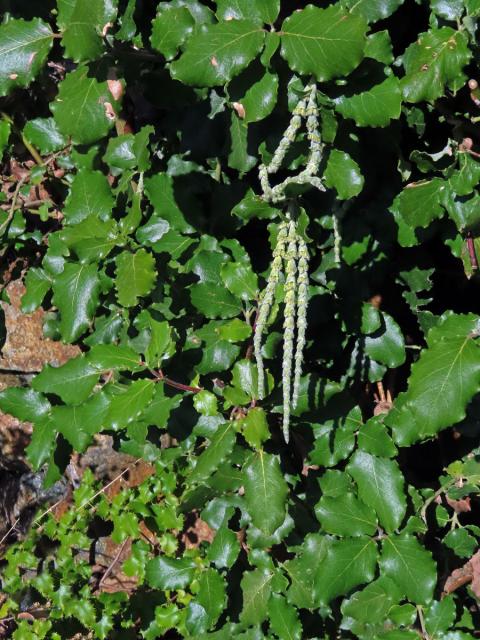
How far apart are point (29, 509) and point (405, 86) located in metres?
2.75

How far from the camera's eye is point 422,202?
5.08 ft

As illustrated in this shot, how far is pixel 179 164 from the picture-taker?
69.1 inches

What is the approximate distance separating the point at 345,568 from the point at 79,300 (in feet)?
2.62

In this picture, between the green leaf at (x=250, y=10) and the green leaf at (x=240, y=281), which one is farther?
the green leaf at (x=240, y=281)

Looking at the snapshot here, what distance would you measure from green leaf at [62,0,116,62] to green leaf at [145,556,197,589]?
140 centimetres

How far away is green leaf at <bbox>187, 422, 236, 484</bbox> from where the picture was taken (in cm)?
154

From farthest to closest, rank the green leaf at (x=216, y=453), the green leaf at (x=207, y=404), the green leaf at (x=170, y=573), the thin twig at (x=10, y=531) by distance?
the thin twig at (x=10, y=531), the green leaf at (x=170, y=573), the green leaf at (x=207, y=404), the green leaf at (x=216, y=453)

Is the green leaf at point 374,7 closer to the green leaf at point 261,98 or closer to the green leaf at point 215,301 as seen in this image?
the green leaf at point 261,98

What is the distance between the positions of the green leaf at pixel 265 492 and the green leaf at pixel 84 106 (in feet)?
2.34

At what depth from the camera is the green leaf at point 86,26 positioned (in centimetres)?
134

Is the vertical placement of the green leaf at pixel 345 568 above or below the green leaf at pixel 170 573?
above

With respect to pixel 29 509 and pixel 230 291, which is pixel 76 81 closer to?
pixel 230 291

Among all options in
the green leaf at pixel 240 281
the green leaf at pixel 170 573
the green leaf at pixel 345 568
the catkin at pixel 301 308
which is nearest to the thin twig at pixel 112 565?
the green leaf at pixel 170 573

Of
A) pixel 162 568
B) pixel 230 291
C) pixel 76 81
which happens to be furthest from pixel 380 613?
pixel 76 81
